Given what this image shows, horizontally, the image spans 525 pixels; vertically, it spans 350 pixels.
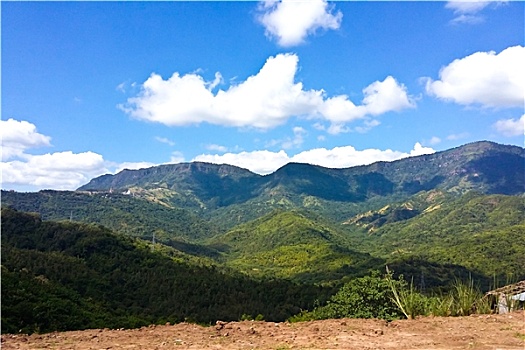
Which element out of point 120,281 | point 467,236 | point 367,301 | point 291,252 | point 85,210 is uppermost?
point 85,210

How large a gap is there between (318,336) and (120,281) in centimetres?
5007

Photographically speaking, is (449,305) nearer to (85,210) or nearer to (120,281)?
(120,281)

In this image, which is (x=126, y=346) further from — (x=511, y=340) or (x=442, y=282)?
(x=442, y=282)

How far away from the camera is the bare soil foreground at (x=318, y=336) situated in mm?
7293

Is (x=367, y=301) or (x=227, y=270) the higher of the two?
(x=367, y=301)

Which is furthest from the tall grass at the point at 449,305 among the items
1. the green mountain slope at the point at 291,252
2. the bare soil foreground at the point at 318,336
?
the green mountain slope at the point at 291,252

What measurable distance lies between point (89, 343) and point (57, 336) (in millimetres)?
1477

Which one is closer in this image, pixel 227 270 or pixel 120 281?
pixel 120 281

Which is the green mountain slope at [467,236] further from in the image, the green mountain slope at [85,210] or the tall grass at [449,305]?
the green mountain slope at [85,210]

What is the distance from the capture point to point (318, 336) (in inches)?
314

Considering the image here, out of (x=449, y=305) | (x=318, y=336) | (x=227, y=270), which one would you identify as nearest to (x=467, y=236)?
(x=227, y=270)

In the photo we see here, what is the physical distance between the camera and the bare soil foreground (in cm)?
729

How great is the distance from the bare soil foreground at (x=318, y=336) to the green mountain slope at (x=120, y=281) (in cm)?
1798

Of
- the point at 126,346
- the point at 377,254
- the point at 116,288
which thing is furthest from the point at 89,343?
the point at 377,254
